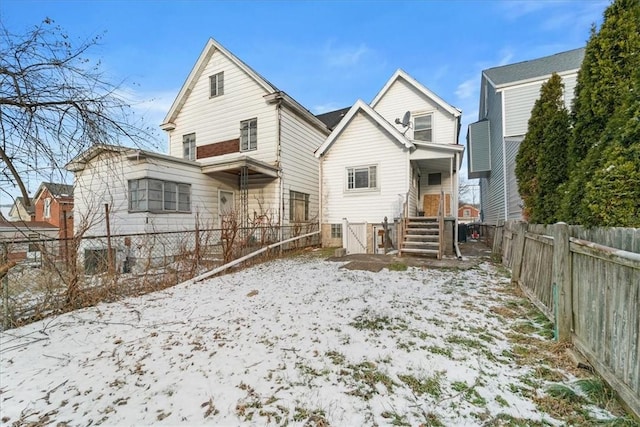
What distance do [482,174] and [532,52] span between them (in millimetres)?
6821

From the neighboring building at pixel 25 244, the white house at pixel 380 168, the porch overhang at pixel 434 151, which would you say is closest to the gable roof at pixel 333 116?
the white house at pixel 380 168

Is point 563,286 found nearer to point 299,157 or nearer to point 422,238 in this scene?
point 422,238

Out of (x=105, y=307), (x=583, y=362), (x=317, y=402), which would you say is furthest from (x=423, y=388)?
(x=105, y=307)

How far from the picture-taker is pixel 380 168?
11.4 metres

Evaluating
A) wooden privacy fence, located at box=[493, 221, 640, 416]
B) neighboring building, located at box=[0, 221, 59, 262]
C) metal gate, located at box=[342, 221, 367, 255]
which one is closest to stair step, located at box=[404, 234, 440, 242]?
metal gate, located at box=[342, 221, 367, 255]

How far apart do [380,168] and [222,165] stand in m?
6.45

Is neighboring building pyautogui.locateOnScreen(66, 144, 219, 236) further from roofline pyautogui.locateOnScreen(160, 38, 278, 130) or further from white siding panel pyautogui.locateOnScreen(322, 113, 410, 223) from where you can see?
white siding panel pyautogui.locateOnScreen(322, 113, 410, 223)

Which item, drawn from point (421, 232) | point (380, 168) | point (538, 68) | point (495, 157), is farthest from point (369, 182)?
point (538, 68)

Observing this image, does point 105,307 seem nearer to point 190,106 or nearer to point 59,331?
point 59,331

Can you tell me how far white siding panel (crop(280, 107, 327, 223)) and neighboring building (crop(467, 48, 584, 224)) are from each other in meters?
9.12

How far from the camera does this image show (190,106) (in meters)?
14.1

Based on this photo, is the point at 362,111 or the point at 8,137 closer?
the point at 8,137

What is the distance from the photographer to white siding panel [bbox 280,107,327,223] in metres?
12.3

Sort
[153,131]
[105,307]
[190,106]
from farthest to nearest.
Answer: [190,106], [105,307], [153,131]
